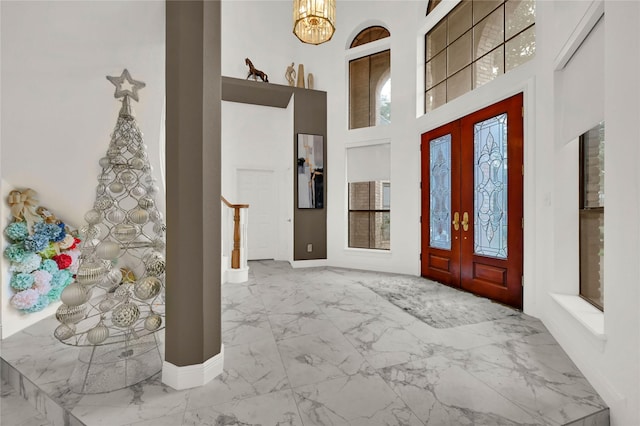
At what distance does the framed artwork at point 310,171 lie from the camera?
5.16 m

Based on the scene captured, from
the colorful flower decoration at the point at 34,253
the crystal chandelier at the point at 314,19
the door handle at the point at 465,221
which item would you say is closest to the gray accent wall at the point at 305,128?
the crystal chandelier at the point at 314,19

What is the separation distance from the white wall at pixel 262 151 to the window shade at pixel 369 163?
1.16 m

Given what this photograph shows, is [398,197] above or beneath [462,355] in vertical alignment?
above

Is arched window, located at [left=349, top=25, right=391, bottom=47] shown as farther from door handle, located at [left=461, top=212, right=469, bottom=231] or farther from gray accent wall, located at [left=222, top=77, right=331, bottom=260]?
door handle, located at [left=461, top=212, right=469, bottom=231]

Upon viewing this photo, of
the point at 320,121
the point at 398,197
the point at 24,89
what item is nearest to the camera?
the point at 24,89

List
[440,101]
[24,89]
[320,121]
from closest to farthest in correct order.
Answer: [24,89]
[440,101]
[320,121]

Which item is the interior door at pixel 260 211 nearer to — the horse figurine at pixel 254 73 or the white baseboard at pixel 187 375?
the horse figurine at pixel 254 73

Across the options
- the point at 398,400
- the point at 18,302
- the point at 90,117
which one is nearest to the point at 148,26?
the point at 90,117

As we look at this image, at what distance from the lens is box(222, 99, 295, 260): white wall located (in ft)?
18.4

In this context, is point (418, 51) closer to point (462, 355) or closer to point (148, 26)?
point (148, 26)

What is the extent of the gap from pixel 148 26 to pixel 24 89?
0.90 meters

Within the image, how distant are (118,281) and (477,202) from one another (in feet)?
11.9

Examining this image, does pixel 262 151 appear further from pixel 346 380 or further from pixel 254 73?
pixel 346 380

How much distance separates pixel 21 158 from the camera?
7.23 feet
